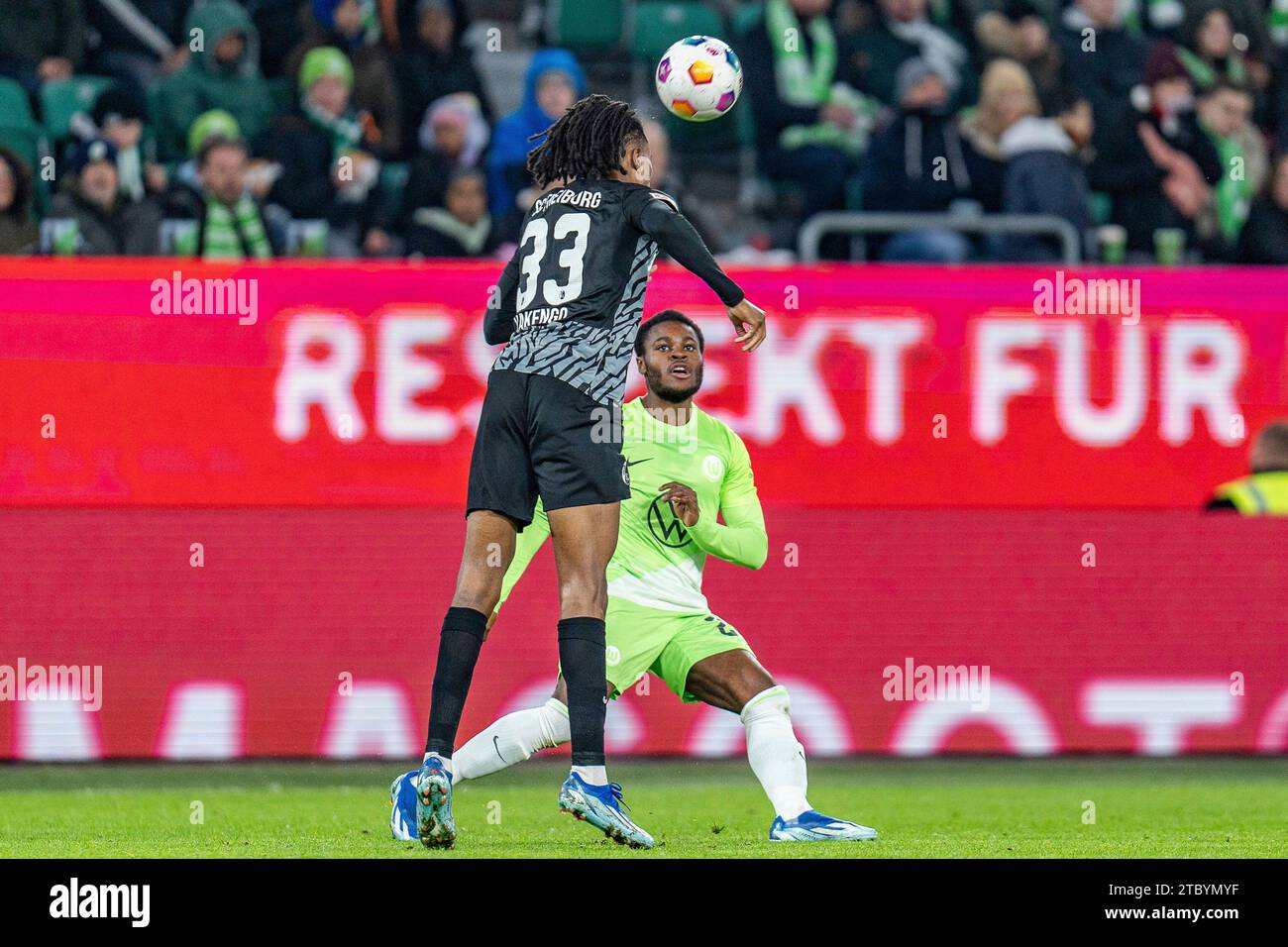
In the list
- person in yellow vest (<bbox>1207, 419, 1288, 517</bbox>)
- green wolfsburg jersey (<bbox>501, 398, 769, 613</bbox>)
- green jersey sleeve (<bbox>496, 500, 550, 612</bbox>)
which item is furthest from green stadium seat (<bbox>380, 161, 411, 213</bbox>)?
green jersey sleeve (<bbox>496, 500, 550, 612</bbox>)

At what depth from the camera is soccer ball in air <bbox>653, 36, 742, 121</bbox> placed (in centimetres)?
703

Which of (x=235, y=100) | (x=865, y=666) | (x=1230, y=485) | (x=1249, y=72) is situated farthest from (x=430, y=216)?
(x=1249, y=72)

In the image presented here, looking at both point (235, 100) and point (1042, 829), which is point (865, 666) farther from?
point (235, 100)

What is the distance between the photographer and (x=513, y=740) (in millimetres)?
6926

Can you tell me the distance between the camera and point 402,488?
422 inches

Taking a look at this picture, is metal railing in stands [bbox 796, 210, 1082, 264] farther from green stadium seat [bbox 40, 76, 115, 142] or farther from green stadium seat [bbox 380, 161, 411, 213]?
green stadium seat [bbox 40, 76, 115, 142]

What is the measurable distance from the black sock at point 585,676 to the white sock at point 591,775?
7cm

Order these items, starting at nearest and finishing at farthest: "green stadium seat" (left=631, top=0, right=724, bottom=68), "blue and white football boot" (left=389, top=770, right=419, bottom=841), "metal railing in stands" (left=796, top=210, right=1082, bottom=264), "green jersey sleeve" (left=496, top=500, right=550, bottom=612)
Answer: "blue and white football boot" (left=389, top=770, right=419, bottom=841)
"green jersey sleeve" (left=496, top=500, right=550, bottom=612)
"metal railing in stands" (left=796, top=210, right=1082, bottom=264)
"green stadium seat" (left=631, top=0, right=724, bottom=68)

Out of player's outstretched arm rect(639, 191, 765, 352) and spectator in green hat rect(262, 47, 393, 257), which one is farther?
spectator in green hat rect(262, 47, 393, 257)

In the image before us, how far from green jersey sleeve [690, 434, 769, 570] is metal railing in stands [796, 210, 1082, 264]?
14.1 feet

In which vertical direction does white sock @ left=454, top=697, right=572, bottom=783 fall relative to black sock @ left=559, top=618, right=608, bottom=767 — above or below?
below

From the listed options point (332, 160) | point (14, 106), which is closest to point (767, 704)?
point (332, 160)

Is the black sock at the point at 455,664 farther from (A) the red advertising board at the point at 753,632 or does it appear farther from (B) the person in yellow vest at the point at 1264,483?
(B) the person in yellow vest at the point at 1264,483

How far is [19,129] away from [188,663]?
3.57 meters
